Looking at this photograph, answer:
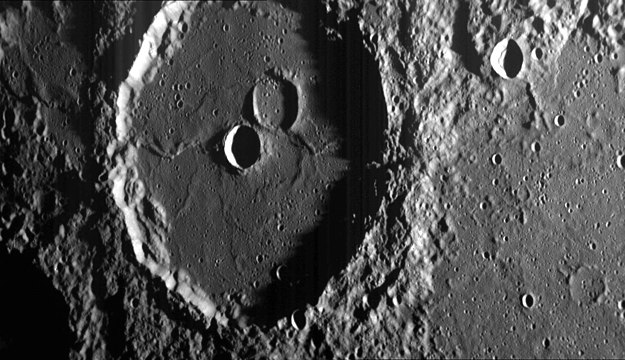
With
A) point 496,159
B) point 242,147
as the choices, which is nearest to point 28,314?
point 242,147

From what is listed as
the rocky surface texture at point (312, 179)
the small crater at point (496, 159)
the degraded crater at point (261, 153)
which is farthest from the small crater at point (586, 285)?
the degraded crater at point (261, 153)

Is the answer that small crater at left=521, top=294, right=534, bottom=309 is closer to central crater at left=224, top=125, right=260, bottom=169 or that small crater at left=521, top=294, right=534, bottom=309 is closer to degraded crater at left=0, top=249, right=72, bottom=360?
central crater at left=224, top=125, right=260, bottom=169

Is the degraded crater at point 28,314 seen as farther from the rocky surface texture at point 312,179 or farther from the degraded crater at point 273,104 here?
the degraded crater at point 273,104

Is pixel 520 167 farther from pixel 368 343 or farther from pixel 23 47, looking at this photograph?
pixel 23 47

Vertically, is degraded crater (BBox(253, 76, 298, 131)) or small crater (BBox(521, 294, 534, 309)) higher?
degraded crater (BBox(253, 76, 298, 131))

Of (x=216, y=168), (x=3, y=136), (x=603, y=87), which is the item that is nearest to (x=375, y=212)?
(x=216, y=168)

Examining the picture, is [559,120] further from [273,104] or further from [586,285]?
[273,104]

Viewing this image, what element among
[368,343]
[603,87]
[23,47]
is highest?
[603,87]

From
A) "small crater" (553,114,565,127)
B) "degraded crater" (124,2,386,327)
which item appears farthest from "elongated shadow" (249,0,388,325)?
"small crater" (553,114,565,127)
